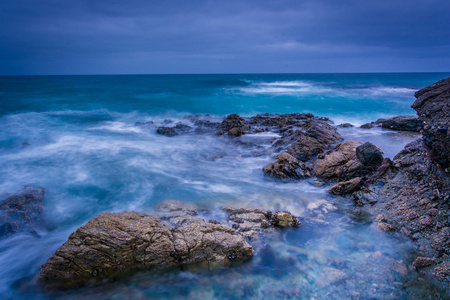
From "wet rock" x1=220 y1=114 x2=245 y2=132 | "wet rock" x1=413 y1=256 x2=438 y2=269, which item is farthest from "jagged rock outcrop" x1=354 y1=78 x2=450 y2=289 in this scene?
"wet rock" x1=220 y1=114 x2=245 y2=132

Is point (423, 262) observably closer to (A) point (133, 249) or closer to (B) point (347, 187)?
(B) point (347, 187)

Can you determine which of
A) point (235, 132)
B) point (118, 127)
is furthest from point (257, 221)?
point (118, 127)

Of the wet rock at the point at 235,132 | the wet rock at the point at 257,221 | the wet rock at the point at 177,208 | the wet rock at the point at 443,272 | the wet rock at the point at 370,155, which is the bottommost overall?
the wet rock at the point at 177,208

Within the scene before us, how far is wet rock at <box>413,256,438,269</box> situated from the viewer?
469 centimetres

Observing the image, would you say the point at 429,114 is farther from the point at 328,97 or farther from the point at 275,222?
the point at 328,97

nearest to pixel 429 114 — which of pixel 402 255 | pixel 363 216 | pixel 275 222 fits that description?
pixel 363 216

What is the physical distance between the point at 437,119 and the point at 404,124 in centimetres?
915

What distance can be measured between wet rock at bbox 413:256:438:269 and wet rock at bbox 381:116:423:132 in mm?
11016

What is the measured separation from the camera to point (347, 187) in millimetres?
7605

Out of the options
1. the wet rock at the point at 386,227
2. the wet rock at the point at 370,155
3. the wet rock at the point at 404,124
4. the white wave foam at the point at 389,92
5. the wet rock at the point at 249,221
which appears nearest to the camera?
the wet rock at the point at 386,227

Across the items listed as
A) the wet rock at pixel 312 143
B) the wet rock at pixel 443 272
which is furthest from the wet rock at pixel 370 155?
the wet rock at pixel 443 272

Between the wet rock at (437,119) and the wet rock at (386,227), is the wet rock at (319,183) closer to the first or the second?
the wet rock at (386,227)

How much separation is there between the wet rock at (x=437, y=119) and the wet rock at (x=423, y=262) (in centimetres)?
213

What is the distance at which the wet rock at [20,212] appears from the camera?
6590 millimetres
